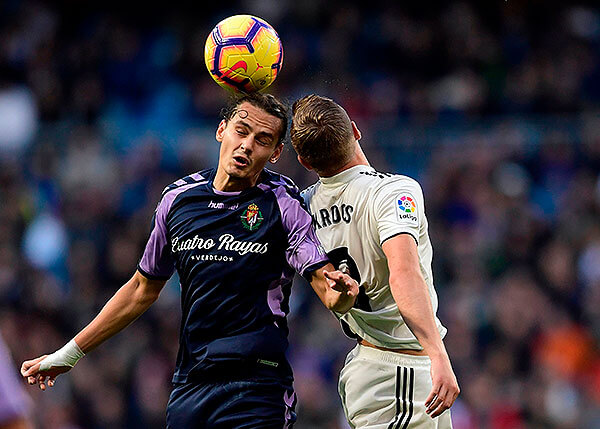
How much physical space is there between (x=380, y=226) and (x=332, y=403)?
542 centimetres

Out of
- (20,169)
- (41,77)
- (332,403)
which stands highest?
(41,77)

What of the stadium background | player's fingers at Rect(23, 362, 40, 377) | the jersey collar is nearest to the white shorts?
the jersey collar

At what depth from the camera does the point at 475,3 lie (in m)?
14.6

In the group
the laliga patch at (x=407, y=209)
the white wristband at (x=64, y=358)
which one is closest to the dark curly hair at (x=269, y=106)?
the laliga patch at (x=407, y=209)

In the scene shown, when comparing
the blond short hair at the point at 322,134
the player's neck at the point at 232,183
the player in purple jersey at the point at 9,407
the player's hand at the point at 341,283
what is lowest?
the player's hand at the point at 341,283

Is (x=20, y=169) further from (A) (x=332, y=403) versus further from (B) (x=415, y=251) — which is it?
(B) (x=415, y=251)

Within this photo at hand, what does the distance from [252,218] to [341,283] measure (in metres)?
0.64

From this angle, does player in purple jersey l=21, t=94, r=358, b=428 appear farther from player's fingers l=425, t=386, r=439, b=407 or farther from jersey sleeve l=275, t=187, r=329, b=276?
player's fingers l=425, t=386, r=439, b=407

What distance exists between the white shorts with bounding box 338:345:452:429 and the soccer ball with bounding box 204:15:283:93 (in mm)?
1406

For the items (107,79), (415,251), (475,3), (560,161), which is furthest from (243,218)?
(475,3)

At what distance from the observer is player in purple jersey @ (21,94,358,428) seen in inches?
183

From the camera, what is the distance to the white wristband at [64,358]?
508 cm

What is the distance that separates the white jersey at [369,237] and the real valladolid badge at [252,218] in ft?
1.30

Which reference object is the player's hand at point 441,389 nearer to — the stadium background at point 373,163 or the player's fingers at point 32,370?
the player's fingers at point 32,370
